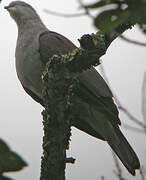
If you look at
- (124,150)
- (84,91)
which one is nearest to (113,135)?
(124,150)

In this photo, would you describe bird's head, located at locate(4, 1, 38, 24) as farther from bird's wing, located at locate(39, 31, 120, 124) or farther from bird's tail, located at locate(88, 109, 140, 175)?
bird's tail, located at locate(88, 109, 140, 175)

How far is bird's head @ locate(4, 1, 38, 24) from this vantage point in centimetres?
487

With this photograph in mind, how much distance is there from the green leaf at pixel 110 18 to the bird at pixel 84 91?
283cm

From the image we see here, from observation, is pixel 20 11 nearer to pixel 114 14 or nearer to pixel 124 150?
pixel 124 150

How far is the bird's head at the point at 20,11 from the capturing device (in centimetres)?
487

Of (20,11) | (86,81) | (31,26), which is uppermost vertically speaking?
(20,11)

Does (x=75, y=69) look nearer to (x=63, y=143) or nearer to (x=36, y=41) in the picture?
(x=63, y=143)

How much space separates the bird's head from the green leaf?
4359 millimetres

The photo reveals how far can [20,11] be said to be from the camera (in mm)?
4992

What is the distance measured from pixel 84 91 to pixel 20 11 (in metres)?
1.92

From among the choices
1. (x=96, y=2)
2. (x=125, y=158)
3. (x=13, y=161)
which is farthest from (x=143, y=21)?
(x=125, y=158)

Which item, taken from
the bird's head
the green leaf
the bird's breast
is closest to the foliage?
the green leaf

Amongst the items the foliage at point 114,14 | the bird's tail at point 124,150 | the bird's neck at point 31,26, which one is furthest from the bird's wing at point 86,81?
the foliage at point 114,14

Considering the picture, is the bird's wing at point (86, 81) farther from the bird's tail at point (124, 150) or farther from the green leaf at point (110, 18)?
the green leaf at point (110, 18)
